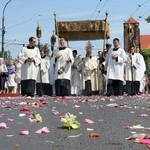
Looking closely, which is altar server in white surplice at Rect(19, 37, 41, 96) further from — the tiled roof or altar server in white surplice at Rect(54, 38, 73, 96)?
the tiled roof

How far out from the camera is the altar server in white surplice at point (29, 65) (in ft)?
57.2

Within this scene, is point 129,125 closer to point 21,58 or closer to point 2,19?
point 21,58

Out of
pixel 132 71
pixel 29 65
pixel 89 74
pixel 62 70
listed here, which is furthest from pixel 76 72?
pixel 29 65

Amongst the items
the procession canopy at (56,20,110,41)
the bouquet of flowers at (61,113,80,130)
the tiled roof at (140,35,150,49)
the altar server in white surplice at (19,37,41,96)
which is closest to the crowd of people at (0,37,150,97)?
the altar server in white surplice at (19,37,41,96)

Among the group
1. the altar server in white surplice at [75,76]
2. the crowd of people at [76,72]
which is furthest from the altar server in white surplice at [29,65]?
the altar server in white surplice at [75,76]

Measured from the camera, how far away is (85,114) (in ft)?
30.7

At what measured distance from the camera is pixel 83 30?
972 inches

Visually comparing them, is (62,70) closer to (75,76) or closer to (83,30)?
(75,76)

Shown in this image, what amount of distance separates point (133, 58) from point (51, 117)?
1318cm

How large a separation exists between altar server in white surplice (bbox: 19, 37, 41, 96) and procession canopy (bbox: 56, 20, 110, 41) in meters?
6.45

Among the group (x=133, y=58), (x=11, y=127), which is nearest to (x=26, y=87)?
(x=133, y=58)

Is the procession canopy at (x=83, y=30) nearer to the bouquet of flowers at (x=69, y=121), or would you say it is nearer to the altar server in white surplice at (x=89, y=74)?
the altar server in white surplice at (x=89, y=74)

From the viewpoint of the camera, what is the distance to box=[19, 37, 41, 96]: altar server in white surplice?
1744cm

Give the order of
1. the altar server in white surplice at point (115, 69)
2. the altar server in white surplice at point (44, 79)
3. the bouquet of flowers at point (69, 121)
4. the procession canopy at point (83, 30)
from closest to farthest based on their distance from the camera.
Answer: the bouquet of flowers at point (69, 121) → the altar server in white surplice at point (115, 69) → the altar server in white surplice at point (44, 79) → the procession canopy at point (83, 30)
